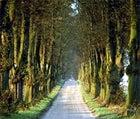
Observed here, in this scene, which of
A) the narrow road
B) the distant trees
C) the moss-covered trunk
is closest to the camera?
the distant trees

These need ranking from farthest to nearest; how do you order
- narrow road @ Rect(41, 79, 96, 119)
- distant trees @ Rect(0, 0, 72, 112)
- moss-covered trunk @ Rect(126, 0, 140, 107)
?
narrow road @ Rect(41, 79, 96, 119) < moss-covered trunk @ Rect(126, 0, 140, 107) < distant trees @ Rect(0, 0, 72, 112)

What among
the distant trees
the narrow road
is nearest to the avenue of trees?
the distant trees

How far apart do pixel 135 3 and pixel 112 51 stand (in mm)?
11748

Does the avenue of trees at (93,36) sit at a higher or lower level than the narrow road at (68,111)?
higher

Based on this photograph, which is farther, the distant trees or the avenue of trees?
the avenue of trees

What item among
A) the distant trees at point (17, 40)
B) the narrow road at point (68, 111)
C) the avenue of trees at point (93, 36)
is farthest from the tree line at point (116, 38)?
the distant trees at point (17, 40)

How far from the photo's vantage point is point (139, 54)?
2692 cm

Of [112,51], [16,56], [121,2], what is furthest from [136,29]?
[112,51]

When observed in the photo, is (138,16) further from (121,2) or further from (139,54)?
(121,2)

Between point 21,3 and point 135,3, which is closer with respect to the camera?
point 135,3

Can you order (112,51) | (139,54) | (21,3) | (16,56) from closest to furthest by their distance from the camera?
(139,54), (21,3), (16,56), (112,51)

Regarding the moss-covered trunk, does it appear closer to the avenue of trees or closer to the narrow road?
the avenue of trees

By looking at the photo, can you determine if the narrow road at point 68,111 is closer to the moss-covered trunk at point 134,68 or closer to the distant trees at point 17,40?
the distant trees at point 17,40

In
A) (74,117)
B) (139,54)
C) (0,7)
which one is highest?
(0,7)
